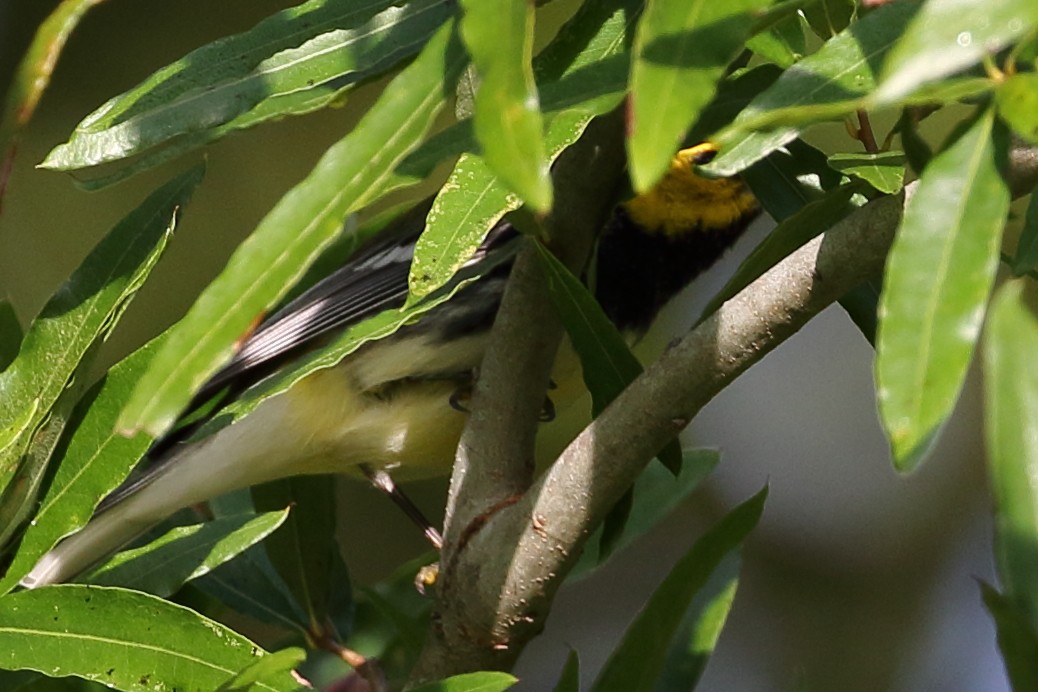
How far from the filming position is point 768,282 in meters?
1.00

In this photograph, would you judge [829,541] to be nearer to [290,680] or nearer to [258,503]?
[258,503]

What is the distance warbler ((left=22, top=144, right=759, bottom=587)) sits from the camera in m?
1.84

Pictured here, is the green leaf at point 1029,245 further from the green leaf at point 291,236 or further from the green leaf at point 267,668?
the green leaf at point 267,668

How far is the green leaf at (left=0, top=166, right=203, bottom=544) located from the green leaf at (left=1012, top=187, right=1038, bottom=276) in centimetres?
62

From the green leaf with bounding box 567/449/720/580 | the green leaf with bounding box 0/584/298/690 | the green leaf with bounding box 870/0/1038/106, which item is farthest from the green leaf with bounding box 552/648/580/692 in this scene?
the green leaf with bounding box 870/0/1038/106

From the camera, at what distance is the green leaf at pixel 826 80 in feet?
2.76

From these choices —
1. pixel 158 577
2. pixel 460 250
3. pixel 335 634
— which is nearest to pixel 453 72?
pixel 460 250

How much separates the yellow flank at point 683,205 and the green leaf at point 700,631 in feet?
2.06

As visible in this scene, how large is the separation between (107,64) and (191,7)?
196mm

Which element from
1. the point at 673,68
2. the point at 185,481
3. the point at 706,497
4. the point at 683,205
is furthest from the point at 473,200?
the point at 706,497

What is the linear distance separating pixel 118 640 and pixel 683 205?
1.10 m

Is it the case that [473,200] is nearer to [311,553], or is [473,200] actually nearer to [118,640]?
[118,640]

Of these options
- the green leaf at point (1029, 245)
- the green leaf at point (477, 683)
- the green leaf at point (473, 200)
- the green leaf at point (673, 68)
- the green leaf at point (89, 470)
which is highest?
the green leaf at point (673, 68)

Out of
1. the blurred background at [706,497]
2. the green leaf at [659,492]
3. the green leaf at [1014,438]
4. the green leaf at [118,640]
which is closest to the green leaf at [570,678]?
the green leaf at [118,640]
